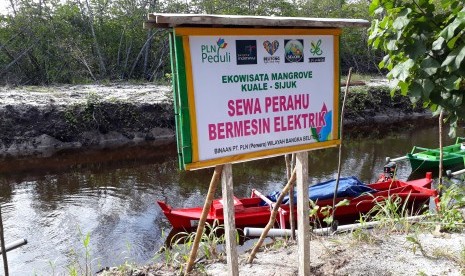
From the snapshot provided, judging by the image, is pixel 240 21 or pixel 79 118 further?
pixel 79 118

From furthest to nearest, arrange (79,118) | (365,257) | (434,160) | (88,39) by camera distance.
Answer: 1. (88,39)
2. (79,118)
3. (434,160)
4. (365,257)

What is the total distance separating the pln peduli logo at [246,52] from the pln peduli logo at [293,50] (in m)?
0.26

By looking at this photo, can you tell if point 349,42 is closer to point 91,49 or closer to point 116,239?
point 91,49

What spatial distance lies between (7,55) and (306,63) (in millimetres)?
20113

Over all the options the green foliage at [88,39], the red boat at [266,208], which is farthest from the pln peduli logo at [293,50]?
the green foliage at [88,39]

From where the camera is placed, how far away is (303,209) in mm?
3496

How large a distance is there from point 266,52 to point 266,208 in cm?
488

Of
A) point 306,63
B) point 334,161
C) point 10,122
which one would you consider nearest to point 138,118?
point 10,122

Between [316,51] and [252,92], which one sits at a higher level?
[316,51]

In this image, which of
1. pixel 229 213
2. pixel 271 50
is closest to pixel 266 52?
pixel 271 50

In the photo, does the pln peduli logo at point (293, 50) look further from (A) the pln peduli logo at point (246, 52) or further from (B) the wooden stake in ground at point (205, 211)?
(B) the wooden stake in ground at point (205, 211)

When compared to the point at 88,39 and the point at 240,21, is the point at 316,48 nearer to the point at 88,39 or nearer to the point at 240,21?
the point at 240,21

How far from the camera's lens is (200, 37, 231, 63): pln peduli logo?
281 centimetres

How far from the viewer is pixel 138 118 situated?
627 inches
